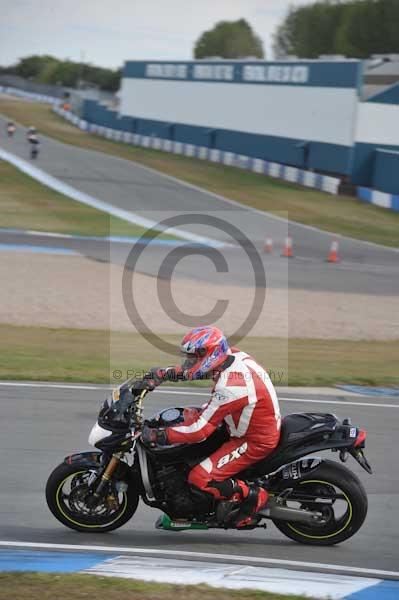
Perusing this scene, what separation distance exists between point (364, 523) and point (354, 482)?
0.84 m

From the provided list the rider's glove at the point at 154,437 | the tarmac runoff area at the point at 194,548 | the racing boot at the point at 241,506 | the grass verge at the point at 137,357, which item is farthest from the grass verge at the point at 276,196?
the rider's glove at the point at 154,437

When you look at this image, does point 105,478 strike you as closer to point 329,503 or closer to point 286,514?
point 286,514

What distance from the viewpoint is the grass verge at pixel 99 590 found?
6.07 m

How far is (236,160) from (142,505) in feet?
169

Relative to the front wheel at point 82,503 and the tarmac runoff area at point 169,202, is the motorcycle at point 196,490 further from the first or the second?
the tarmac runoff area at point 169,202

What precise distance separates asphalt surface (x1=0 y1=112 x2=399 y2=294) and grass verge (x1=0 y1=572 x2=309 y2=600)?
17561 millimetres

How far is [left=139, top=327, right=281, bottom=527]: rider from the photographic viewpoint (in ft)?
23.2

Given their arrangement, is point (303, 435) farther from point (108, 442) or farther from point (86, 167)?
point (86, 167)

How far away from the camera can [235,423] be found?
7.27m

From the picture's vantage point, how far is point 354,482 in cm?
736

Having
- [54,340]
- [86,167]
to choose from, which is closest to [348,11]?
[86,167]

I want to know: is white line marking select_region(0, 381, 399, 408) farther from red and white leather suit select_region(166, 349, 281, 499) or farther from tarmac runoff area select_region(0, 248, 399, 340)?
red and white leather suit select_region(166, 349, 281, 499)

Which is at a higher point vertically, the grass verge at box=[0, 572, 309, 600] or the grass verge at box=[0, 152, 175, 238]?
the grass verge at box=[0, 152, 175, 238]

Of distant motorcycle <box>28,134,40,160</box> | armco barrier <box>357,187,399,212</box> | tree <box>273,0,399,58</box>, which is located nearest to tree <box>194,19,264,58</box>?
tree <box>273,0,399,58</box>
